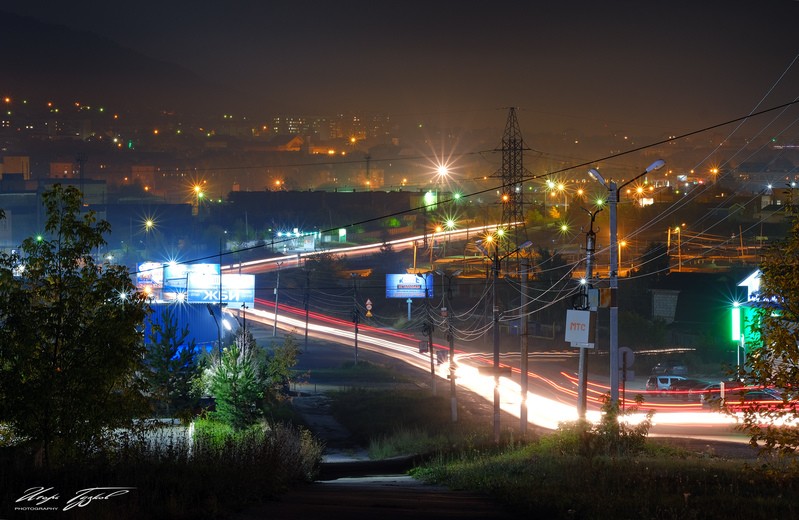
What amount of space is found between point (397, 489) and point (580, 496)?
394 centimetres

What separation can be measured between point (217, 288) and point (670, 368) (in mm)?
24818

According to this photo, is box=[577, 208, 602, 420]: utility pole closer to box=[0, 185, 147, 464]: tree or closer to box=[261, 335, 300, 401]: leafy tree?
box=[0, 185, 147, 464]: tree

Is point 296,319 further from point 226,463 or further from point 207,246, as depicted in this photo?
point 226,463

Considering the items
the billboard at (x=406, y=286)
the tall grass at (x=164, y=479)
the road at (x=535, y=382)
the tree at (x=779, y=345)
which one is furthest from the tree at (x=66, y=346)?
the billboard at (x=406, y=286)

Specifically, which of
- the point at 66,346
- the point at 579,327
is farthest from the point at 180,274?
the point at 66,346

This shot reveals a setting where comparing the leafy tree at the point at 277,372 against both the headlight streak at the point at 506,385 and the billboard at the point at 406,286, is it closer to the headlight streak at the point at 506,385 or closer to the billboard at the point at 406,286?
the headlight streak at the point at 506,385

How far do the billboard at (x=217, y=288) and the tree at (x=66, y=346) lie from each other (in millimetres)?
35863

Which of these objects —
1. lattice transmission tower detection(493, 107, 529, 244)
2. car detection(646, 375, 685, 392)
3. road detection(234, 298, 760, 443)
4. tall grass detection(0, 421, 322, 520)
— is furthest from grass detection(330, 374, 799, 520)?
lattice transmission tower detection(493, 107, 529, 244)

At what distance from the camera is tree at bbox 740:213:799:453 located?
Result: 1030cm

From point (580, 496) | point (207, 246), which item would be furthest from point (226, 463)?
point (207, 246)

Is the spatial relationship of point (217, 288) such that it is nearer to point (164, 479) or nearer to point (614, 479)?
point (614, 479)

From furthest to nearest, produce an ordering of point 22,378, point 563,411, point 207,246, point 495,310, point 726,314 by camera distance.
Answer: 1. point 207,246
2. point 726,314
3. point 563,411
4. point 495,310
5. point 22,378

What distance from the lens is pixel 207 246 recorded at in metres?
96.6

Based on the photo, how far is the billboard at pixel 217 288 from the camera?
1950 inches
